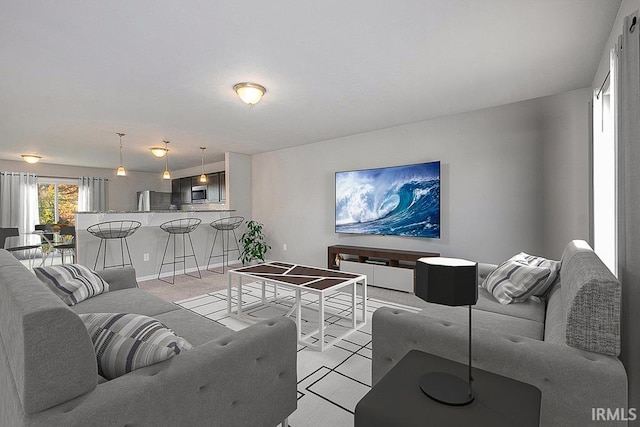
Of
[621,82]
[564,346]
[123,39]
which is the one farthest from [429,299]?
[123,39]

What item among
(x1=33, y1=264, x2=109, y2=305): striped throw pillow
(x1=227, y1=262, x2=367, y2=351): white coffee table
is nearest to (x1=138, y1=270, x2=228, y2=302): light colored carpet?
(x1=227, y1=262, x2=367, y2=351): white coffee table

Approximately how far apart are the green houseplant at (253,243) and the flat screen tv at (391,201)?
1.72 meters

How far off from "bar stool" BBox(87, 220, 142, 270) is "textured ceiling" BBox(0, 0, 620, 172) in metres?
1.45

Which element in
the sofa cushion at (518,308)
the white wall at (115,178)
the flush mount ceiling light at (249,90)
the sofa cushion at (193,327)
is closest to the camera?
the sofa cushion at (193,327)

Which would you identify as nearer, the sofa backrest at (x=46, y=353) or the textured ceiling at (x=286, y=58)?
the sofa backrest at (x=46, y=353)

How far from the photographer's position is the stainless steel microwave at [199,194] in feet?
24.5

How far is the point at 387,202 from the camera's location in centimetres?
455

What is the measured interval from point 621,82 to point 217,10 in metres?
2.23

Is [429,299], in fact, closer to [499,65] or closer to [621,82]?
[621,82]

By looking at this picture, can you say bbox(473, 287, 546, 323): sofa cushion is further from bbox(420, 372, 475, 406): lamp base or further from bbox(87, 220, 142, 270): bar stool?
bbox(87, 220, 142, 270): bar stool

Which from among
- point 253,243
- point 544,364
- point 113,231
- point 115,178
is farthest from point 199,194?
point 544,364

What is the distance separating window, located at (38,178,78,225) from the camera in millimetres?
7560

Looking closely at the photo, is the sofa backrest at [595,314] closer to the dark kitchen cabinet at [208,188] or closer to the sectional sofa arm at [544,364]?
the sectional sofa arm at [544,364]

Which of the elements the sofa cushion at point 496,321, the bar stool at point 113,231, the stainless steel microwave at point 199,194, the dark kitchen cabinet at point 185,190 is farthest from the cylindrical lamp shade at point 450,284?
the dark kitchen cabinet at point 185,190
